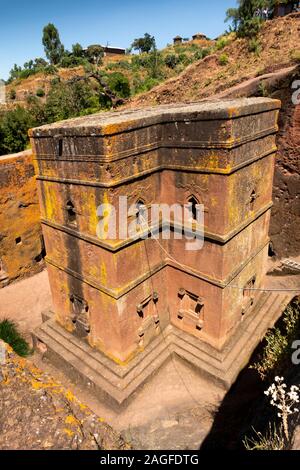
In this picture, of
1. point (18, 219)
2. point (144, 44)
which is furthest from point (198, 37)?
point (18, 219)

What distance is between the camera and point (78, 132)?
271 inches

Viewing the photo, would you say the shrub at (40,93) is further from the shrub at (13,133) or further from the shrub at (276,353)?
the shrub at (276,353)

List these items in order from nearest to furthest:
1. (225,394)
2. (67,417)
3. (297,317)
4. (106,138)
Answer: (67,417) < (106,138) < (225,394) < (297,317)

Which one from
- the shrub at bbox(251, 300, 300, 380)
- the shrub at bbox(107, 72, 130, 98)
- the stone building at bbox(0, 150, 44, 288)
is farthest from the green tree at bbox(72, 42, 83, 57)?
the shrub at bbox(251, 300, 300, 380)

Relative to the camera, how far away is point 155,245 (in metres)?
8.65

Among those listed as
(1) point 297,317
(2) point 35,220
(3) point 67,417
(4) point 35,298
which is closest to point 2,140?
(2) point 35,220

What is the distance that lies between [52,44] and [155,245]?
59.9 meters

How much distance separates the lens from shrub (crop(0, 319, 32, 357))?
34.5 feet

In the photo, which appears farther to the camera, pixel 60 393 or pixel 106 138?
pixel 106 138

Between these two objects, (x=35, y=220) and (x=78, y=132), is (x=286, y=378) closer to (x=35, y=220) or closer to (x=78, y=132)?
(x=78, y=132)

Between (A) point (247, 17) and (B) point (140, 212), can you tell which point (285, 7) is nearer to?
(A) point (247, 17)

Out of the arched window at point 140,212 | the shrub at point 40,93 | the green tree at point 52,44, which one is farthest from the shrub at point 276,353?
the green tree at point 52,44

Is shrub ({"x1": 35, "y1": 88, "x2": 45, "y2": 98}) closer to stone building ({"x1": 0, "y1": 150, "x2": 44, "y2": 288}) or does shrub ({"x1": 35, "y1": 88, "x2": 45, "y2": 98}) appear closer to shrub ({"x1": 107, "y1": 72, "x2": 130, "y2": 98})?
shrub ({"x1": 107, "y1": 72, "x2": 130, "y2": 98})

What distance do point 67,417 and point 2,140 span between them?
25.5 meters
